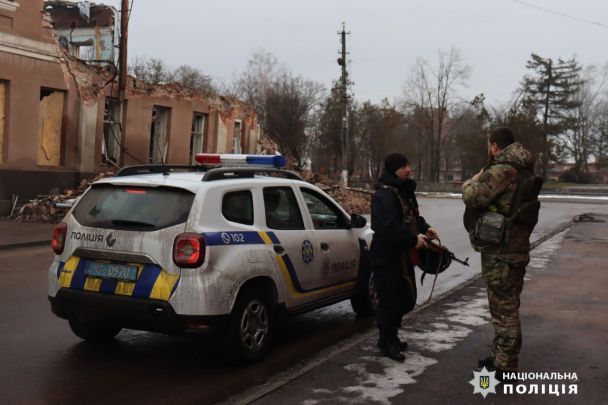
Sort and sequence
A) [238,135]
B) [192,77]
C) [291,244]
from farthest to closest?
[192,77] < [238,135] < [291,244]

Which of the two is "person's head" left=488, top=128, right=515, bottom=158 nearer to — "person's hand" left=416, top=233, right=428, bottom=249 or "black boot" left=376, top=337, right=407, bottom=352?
"person's hand" left=416, top=233, right=428, bottom=249

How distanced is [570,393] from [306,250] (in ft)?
8.29

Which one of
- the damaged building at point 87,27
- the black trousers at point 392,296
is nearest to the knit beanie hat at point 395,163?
the black trousers at point 392,296

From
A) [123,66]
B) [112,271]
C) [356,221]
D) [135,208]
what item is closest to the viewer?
[112,271]

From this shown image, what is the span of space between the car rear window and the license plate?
0.31 m

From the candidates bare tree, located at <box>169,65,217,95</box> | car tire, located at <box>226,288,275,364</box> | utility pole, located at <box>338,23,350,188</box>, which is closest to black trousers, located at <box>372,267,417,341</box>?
car tire, located at <box>226,288,275,364</box>

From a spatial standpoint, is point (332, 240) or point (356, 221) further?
point (356, 221)

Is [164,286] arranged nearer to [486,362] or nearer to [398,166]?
[398,166]

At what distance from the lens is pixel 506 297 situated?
476 centimetres

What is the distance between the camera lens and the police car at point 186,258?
15.7ft

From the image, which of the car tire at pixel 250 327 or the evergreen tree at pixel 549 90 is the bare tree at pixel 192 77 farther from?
the car tire at pixel 250 327

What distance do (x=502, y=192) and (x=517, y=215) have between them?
0.67 ft

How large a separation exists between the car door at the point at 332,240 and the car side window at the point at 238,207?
91 centimetres

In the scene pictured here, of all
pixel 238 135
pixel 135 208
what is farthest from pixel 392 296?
pixel 238 135
